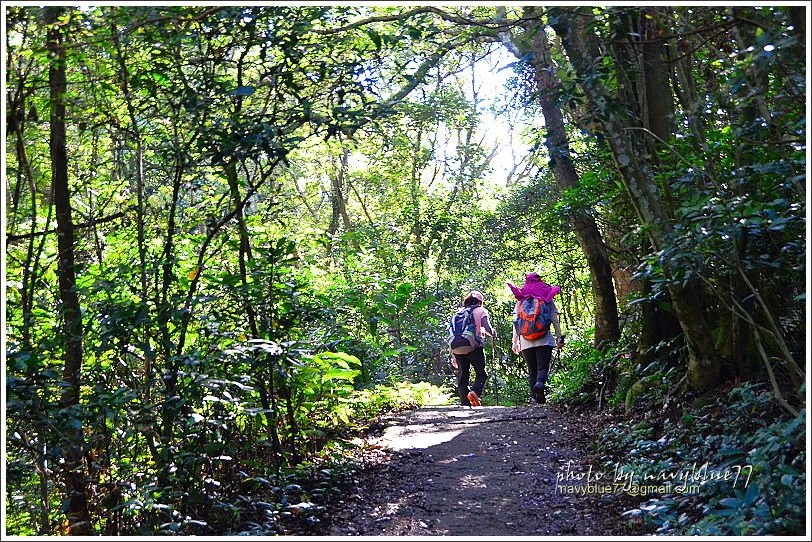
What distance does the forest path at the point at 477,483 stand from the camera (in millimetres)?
5402

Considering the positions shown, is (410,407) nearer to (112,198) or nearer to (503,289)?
(112,198)

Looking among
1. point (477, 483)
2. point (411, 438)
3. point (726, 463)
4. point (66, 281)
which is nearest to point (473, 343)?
point (411, 438)

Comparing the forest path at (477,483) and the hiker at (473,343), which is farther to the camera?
the hiker at (473,343)

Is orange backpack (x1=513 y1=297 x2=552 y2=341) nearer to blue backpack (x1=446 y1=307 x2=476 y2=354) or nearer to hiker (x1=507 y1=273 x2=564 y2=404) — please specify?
hiker (x1=507 y1=273 x2=564 y2=404)

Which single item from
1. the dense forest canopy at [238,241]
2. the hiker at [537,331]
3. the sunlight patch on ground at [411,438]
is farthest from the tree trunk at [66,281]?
the hiker at [537,331]

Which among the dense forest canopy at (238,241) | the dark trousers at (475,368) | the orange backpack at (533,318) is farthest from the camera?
the dark trousers at (475,368)

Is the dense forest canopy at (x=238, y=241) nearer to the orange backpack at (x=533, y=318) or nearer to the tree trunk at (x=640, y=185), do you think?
the tree trunk at (x=640, y=185)

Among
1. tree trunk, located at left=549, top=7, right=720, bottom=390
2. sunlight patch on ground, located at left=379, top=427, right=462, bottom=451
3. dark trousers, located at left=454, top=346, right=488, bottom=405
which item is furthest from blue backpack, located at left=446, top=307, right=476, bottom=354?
tree trunk, located at left=549, top=7, right=720, bottom=390

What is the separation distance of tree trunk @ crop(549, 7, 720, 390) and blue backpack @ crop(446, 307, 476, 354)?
5.22 meters

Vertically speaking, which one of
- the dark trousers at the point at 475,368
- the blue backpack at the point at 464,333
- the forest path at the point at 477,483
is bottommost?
the forest path at the point at 477,483

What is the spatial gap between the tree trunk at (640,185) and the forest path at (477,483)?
148 cm

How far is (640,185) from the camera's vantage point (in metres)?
6.33

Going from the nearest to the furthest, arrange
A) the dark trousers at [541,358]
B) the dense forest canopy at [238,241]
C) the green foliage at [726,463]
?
the green foliage at [726,463] → the dense forest canopy at [238,241] → the dark trousers at [541,358]

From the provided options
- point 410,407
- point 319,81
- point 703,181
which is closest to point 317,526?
point 319,81
